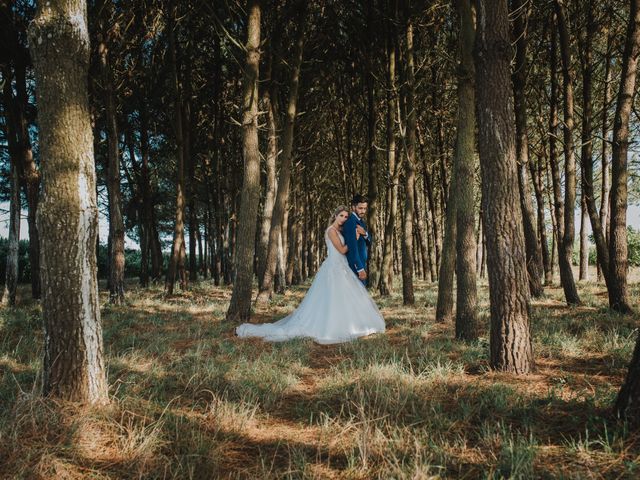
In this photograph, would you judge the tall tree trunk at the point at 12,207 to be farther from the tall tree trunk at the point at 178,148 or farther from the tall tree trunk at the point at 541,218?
the tall tree trunk at the point at 541,218

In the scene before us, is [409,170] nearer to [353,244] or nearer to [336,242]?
[353,244]

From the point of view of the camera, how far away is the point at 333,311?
756cm

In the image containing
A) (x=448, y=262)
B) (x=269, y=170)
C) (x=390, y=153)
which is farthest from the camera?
(x=390, y=153)

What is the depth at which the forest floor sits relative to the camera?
257 centimetres

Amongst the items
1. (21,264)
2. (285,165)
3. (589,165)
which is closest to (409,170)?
(285,165)

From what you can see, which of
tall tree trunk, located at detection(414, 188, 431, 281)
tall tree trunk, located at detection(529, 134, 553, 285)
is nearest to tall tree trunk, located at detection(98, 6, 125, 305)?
tall tree trunk, located at detection(414, 188, 431, 281)

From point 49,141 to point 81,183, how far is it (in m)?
0.41

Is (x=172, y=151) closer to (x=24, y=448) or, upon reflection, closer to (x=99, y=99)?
(x=99, y=99)

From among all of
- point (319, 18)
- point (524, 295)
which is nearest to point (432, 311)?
point (524, 295)

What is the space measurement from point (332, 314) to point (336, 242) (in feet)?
4.97

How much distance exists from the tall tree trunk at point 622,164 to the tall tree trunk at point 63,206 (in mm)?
8533

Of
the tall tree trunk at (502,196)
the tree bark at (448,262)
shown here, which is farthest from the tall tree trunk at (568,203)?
the tall tree trunk at (502,196)

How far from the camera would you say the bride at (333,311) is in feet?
23.8

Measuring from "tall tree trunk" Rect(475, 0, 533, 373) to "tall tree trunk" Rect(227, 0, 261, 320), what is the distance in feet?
17.0
